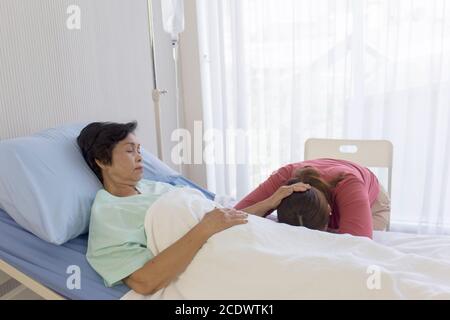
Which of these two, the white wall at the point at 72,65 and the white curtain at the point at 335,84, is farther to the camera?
the white curtain at the point at 335,84

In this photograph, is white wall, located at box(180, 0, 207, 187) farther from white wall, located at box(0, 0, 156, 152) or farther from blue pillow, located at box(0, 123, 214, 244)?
blue pillow, located at box(0, 123, 214, 244)

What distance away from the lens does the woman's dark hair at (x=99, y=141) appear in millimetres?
1389

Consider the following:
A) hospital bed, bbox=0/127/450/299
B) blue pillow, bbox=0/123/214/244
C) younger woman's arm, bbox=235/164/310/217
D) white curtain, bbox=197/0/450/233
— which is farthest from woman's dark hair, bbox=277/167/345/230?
white curtain, bbox=197/0/450/233

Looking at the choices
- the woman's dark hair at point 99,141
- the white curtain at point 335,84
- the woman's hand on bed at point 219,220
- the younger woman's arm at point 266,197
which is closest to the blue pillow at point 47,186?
the woman's dark hair at point 99,141

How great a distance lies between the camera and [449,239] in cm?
139

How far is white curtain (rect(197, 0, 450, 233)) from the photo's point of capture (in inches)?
90.5

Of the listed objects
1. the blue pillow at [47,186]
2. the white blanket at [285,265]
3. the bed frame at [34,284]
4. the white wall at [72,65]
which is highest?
the white wall at [72,65]

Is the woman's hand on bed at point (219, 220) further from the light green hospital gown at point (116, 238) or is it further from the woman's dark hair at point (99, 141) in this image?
the woman's dark hair at point (99, 141)

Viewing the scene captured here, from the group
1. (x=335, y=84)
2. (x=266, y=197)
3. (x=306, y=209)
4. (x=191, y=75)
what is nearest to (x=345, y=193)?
(x=306, y=209)

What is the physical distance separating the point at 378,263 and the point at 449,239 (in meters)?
0.47

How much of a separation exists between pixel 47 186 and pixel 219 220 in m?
0.51

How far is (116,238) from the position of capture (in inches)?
44.7

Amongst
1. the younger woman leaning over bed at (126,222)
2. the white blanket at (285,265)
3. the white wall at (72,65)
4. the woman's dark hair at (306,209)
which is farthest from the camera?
the white wall at (72,65)

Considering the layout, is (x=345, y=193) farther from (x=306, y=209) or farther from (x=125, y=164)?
(x=125, y=164)
